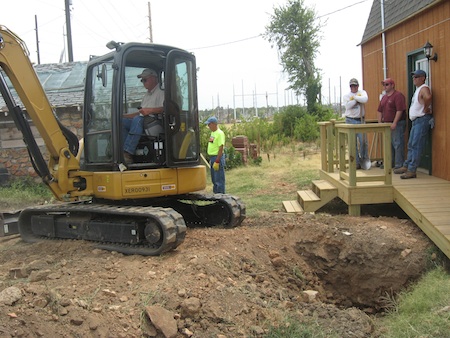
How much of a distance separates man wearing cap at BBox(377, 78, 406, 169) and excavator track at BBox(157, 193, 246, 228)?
3.23 m

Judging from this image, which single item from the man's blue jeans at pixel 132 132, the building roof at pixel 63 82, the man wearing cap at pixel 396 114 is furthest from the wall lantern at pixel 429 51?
the building roof at pixel 63 82

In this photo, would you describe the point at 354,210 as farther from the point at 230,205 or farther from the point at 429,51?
A: the point at 429,51

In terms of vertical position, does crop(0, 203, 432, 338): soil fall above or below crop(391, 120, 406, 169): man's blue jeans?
below

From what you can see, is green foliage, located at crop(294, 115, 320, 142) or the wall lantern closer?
the wall lantern

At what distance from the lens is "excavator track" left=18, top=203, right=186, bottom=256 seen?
598 centimetres

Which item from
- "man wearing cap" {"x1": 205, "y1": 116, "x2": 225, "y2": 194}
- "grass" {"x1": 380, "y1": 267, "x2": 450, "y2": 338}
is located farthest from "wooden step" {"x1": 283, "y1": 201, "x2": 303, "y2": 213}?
"grass" {"x1": 380, "y1": 267, "x2": 450, "y2": 338}

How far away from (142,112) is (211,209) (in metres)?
2.04

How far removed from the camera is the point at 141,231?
6.32 metres

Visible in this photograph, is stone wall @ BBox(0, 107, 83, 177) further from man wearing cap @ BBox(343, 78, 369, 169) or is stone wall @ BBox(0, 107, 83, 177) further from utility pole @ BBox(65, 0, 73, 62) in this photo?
utility pole @ BBox(65, 0, 73, 62)

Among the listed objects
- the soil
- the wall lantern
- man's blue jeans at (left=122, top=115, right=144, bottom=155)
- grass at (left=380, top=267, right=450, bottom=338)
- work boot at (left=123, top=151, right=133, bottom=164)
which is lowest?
grass at (left=380, top=267, right=450, bottom=338)

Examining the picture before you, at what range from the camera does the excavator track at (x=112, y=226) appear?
5977 millimetres

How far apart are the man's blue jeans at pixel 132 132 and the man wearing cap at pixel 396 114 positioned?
15.0 feet

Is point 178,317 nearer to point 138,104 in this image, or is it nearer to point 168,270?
point 168,270

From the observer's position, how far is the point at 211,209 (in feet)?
25.5
